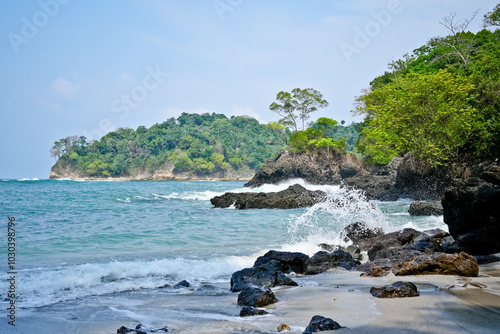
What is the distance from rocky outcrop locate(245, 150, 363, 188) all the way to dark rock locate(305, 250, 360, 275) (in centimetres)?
4740

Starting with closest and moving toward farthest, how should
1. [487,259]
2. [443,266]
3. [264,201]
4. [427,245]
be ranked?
[443,266] < [487,259] < [427,245] < [264,201]

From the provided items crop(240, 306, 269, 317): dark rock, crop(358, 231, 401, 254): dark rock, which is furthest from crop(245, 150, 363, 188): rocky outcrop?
crop(240, 306, 269, 317): dark rock

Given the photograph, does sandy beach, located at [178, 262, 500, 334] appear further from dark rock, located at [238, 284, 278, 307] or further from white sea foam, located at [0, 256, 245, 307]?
white sea foam, located at [0, 256, 245, 307]

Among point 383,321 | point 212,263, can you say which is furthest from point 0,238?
point 383,321

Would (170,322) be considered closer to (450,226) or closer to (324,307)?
(324,307)

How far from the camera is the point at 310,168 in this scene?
6244 cm

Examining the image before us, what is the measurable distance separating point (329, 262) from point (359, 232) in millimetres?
3978

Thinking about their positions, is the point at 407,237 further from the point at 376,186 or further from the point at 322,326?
the point at 376,186

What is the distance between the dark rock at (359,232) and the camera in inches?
477

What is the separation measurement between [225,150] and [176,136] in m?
17.4

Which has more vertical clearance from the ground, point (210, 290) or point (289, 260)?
point (289, 260)

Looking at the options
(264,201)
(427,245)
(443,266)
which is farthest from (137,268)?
(264,201)

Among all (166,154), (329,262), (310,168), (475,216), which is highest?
(166,154)

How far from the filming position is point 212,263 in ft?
29.5
